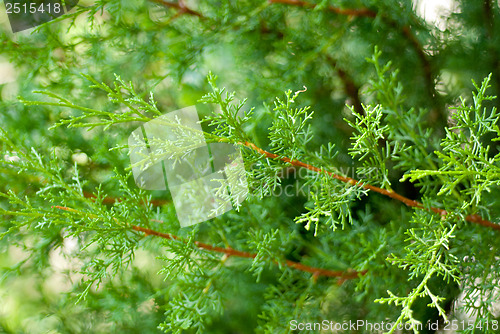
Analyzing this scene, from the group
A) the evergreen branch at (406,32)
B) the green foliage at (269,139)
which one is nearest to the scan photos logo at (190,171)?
the green foliage at (269,139)

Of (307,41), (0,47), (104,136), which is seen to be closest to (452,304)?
(307,41)

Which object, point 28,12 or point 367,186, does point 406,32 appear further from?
point 28,12

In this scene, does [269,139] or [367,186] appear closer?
[367,186]

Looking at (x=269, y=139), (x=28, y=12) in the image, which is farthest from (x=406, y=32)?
(x=28, y=12)

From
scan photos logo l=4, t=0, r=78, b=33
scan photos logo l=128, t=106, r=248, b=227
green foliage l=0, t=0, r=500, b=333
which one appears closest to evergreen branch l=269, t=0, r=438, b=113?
green foliage l=0, t=0, r=500, b=333

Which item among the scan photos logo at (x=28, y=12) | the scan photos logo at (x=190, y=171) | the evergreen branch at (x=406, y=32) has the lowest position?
the scan photos logo at (x=190, y=171)

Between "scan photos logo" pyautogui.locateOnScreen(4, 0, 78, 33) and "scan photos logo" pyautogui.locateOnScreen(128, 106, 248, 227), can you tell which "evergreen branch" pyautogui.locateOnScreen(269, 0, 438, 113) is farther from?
"scan photos logo" pyautogui.locateOnScreen(4, 0, 78, 33)

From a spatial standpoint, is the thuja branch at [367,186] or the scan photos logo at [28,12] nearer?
the thuja branch at [367,186]

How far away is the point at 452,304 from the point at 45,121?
542 millimetres

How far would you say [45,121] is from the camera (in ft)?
1.96

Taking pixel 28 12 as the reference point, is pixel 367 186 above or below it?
below

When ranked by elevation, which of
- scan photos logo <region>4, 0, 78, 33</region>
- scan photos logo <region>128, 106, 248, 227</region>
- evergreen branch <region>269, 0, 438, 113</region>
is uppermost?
scan photos logo <region>4, 0, 78, 33</region>

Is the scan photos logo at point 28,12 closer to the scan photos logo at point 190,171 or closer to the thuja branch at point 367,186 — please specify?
the scan photos logo at point 190,171

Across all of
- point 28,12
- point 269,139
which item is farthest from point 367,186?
point 28,12
